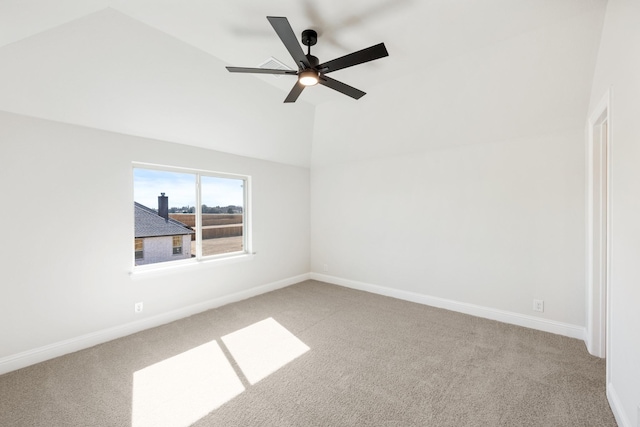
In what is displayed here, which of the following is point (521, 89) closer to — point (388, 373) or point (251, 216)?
point (388, 373)

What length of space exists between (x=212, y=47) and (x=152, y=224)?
2.18 metres

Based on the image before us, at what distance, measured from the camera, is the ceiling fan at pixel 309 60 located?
1.72m

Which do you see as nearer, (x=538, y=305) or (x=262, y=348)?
(x=262, y=348)

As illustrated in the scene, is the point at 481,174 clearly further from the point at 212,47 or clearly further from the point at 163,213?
the point at 163,213

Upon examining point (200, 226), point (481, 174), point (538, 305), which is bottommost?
point (538, 305)

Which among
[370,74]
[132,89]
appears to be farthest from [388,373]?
[132,89]

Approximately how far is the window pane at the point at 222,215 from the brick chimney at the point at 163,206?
19.0 inches

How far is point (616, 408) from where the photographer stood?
5.74 ft

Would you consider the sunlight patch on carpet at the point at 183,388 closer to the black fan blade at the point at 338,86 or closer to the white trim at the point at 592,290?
the black fan blade at the point at 338,86

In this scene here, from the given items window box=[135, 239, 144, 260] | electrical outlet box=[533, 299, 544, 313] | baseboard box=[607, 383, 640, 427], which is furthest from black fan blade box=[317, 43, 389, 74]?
electrical outlet box=[533, 299, 544, 313]

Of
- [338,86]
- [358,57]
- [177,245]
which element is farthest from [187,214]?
[358,57]

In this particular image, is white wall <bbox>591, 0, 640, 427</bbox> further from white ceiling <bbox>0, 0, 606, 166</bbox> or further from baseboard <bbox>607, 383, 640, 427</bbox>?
white ceiling <bbox>0, 0, 606, 166</bbox>

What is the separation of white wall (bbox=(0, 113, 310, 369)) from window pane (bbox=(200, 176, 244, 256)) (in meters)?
0.38

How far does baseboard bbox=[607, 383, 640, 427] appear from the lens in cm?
161
